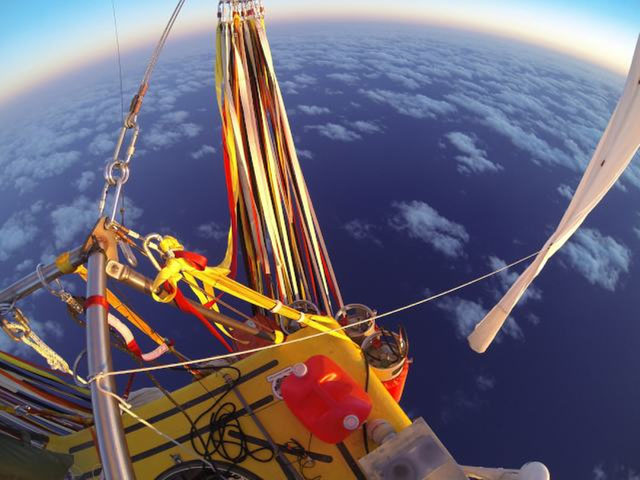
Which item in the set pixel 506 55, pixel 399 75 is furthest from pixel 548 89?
pixel 506 55

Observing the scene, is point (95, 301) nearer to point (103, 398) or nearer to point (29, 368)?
point (103, 398)

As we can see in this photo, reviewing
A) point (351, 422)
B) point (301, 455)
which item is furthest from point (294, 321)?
point (351, 422)

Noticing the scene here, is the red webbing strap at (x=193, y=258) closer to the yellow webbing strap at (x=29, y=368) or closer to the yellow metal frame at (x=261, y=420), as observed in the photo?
the yellow metal frame at (x=261, y=420)

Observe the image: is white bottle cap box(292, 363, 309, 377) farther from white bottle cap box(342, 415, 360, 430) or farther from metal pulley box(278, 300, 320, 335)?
metal pulley box(278, 300, 320, 335)

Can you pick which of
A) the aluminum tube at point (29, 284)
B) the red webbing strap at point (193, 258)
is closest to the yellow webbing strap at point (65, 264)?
the aluminum tube at point (29, 284)

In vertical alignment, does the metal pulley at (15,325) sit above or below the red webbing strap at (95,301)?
below

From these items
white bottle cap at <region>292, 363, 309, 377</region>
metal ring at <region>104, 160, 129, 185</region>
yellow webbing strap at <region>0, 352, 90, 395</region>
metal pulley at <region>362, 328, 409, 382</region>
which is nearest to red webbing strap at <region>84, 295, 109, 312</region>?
metal ring at <region>104, 160, 129, 185</region>
